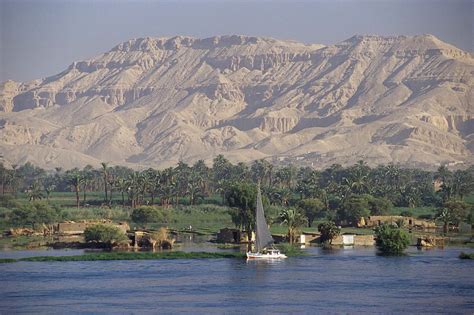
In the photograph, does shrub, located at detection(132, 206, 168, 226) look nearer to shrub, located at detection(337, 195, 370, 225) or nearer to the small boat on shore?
shrub, located at detection(337, 195, 370, 225)

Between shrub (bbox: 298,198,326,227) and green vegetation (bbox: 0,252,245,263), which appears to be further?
shrub (bbox: 298,198,326,227)

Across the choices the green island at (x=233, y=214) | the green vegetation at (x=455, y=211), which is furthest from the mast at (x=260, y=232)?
the green vegetation at (x=455, y=211)

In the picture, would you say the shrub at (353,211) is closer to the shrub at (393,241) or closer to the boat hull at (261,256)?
the shrub at (393,241)

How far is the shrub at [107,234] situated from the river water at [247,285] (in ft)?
28.9

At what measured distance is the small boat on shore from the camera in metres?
97.5

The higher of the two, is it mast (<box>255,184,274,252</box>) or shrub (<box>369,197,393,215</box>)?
shrub (<box>369,197,393,215</box>)

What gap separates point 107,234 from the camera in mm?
107500

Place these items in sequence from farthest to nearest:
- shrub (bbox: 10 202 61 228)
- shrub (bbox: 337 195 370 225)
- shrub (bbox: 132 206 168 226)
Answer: shrub (bbox: 337 195 370 225) < shrub (bbox: 132 206 168 226) < shrub (bbox: 10 202 61 228)

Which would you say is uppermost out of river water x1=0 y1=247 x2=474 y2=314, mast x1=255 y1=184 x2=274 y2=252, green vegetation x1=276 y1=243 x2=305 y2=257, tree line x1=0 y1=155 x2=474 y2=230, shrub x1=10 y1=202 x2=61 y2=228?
tree line x1=0 y1=155 x2=474 y2=230

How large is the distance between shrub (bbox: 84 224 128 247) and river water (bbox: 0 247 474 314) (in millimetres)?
8794

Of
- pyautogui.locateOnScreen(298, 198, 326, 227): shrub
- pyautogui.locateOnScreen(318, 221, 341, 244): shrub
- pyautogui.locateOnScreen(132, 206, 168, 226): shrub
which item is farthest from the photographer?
pyautogui.locateOnScreen(298, 198, 326, 227): shrub

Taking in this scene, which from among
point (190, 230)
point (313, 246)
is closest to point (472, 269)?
point (313, 246)

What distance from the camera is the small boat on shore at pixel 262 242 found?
9750cm

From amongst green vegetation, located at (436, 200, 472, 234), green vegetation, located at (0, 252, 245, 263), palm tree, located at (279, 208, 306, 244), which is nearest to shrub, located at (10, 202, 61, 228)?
green vegetation, located at (0, 252, 245, 263)
